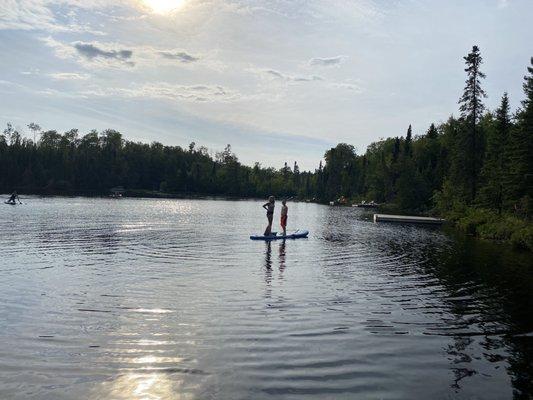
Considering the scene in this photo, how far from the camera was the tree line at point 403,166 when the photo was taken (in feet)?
166

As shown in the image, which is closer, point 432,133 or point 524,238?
point 524,238

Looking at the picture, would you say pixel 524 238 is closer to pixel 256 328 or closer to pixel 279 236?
pixel 279 236

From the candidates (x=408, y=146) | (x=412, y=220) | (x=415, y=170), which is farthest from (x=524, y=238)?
(x=408, y=146)

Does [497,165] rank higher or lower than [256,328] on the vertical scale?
higher

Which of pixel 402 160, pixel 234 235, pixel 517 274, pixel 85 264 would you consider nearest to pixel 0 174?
pixel 402 160

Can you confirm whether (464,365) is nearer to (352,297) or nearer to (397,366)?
(397,366)

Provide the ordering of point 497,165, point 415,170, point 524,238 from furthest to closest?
point 415,170 < point 497,165 < point 524,238

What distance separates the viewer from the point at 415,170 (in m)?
110

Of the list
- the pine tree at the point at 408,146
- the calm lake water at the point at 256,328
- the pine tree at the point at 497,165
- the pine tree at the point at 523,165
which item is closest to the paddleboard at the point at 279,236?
the calm lake water at the point at 256,328

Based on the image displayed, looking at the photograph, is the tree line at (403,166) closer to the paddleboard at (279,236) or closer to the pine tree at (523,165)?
the pine tree at (523,165)

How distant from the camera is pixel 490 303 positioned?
51.3ft

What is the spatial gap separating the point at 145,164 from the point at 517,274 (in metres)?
187

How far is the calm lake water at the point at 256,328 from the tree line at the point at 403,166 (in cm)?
3098

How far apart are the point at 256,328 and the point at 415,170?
105 metres
